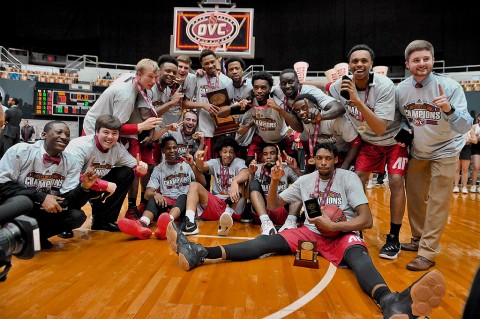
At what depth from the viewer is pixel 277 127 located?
4.34 metres

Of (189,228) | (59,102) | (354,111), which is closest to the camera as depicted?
(354,111)

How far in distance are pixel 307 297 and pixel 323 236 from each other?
0.84 metres

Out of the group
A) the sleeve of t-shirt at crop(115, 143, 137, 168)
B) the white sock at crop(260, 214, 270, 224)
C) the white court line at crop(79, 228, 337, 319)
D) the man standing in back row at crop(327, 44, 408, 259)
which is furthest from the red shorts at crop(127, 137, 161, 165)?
the white court line at crop(79, 228, 337, 319)

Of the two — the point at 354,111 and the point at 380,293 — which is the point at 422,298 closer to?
the point at 380,293

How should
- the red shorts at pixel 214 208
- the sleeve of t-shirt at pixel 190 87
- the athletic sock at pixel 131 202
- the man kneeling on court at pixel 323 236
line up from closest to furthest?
the man kneeling on court at pixel 323 236 → the athletic sock at pixel 131 202 → the red shorts at pixel 214 208 → the sleeve of t-shirt at pixel 190 87

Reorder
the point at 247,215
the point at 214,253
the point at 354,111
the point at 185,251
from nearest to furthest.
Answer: the point at 185,251 → the point at 214,253 → the point at 354,111 → the point at 247,215

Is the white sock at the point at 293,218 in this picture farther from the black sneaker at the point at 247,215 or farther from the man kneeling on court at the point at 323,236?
the black sneaker at the point at 247,215

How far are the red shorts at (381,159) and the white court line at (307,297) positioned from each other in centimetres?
107

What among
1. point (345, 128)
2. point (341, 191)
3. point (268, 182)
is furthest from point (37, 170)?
point (345, 128)

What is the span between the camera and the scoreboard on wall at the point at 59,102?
12.8m

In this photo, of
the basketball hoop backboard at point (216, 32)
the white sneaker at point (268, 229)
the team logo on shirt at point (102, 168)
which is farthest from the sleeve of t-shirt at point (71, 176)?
the basketball hoop backboard at point (216, 32)

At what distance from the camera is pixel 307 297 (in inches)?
87.5

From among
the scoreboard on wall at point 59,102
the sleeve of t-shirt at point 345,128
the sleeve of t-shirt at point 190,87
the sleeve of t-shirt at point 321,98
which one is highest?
the scoreboard on wall at point 59,102

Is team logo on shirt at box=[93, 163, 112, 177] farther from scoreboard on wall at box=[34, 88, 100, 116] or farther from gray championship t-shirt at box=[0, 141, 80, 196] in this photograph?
scoreboard on wall at box=[34, 88, 100, 116]
